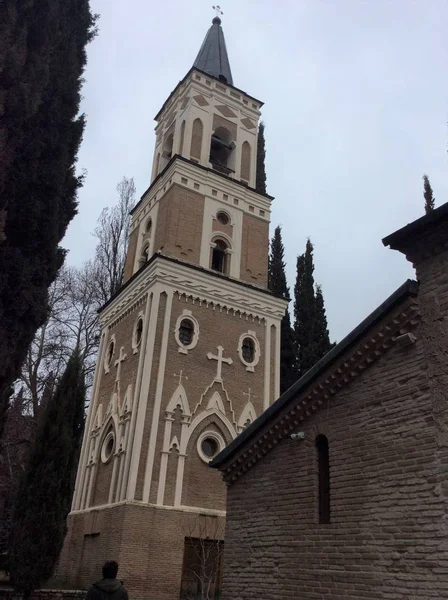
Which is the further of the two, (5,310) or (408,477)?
(5,310)

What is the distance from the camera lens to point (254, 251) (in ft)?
77.8

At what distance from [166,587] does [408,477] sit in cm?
1108

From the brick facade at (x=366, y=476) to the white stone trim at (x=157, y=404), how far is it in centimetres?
671

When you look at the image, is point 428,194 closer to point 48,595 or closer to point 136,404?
point 136,404

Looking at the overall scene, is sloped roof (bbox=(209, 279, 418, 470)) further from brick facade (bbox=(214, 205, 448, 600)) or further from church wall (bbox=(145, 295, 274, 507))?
church wall (bbox=(145, 295, 274, 507))

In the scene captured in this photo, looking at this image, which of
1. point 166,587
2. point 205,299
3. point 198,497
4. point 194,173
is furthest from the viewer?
point 194,173

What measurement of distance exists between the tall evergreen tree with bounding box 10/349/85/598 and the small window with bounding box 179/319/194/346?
4.18m

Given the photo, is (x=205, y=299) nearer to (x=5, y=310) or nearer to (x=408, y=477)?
(x=5, y=310)

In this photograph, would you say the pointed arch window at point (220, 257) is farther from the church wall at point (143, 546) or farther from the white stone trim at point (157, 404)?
the church wall at point (143, 546)

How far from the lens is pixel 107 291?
2988cm

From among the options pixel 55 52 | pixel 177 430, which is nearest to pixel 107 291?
pixel 177 430

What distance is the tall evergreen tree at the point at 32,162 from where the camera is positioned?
9.49 m

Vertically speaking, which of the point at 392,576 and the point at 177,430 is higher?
the point at 177,430

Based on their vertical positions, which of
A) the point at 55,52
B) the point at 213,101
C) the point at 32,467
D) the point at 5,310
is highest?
the point at 213,101
